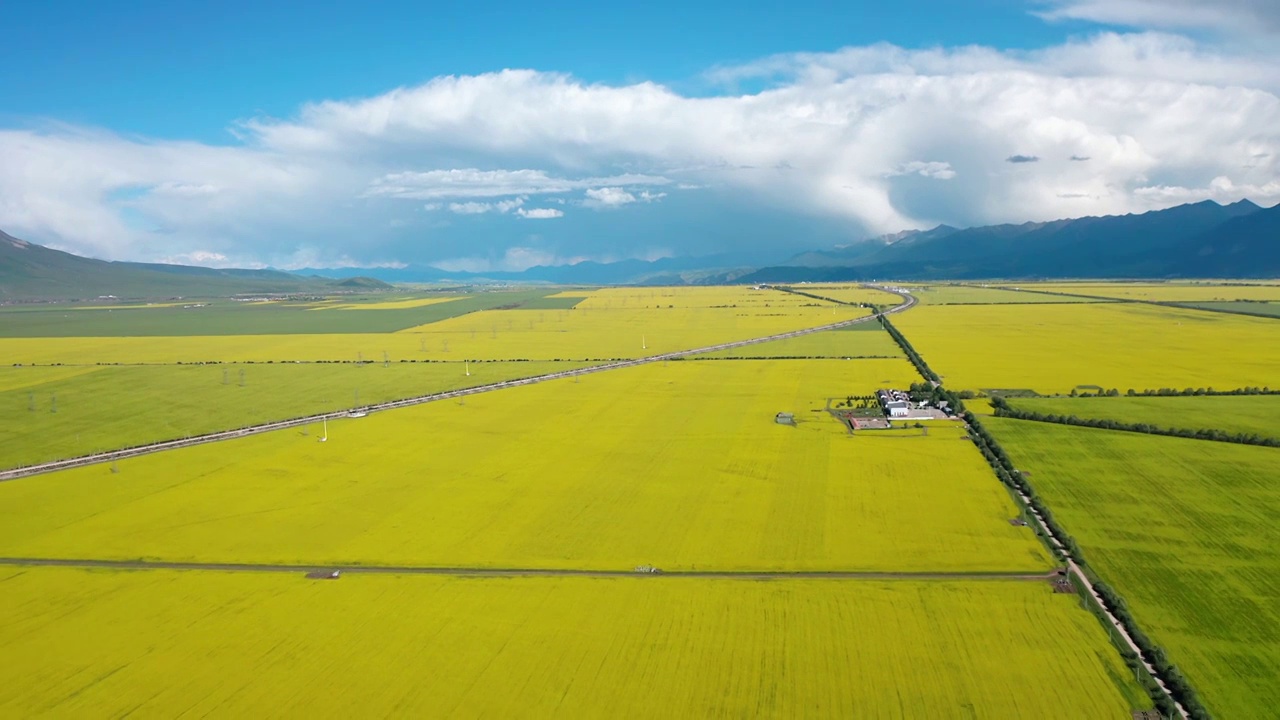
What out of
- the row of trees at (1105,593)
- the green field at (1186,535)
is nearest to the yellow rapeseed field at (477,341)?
the row of trees at (1105,593)

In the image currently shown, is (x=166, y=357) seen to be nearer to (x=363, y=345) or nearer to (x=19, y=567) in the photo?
(x=363, y=345)

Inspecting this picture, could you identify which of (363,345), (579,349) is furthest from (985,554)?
(363,345)

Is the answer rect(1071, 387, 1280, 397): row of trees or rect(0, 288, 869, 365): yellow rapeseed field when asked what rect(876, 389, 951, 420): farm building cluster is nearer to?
rect(1071, 387, 1280, 397): row of trees

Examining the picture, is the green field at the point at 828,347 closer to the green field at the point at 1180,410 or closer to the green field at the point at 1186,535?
the green field at the point at 1180,410

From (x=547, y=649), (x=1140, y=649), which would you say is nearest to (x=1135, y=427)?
(x=1140, y=649)

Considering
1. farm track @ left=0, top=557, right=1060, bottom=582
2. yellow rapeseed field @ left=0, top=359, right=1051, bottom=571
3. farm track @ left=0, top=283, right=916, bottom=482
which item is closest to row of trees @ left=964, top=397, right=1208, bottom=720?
yellow rapeseed field @ left=0, top=359, right=1051, bottom=571

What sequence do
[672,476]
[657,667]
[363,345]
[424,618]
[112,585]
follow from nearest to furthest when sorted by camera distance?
1. [657,667]
2. [424,618]
3. [112,585]
4. [672,476]
5. [363,345]
